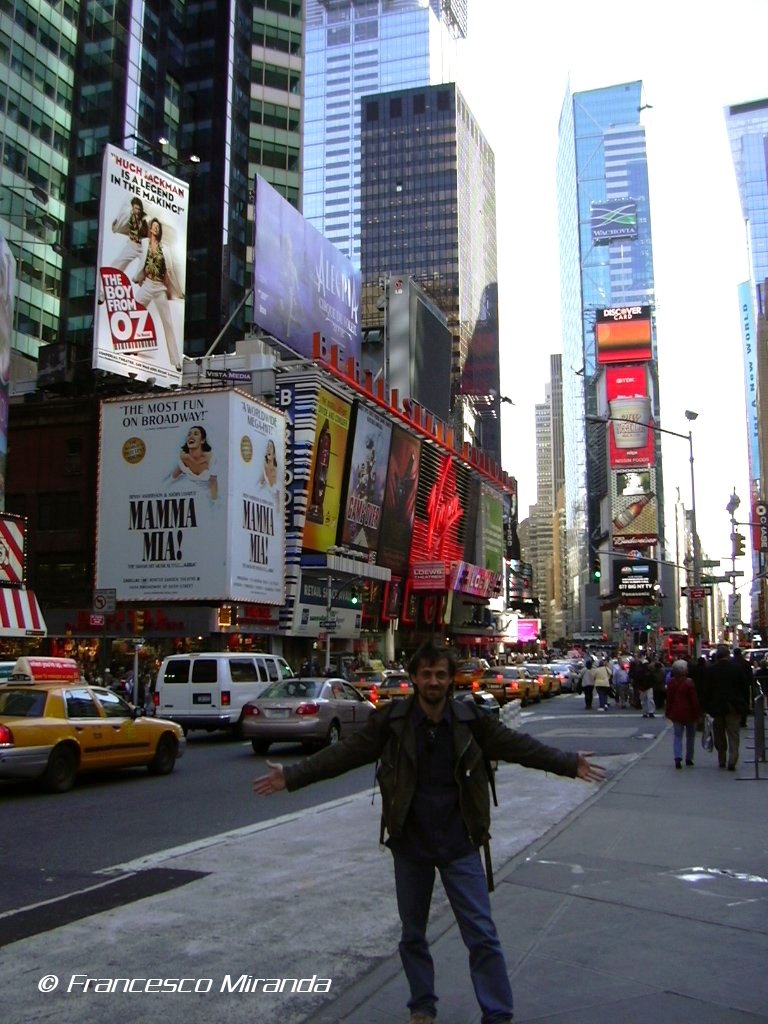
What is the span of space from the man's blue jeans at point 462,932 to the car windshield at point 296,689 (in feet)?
46.8

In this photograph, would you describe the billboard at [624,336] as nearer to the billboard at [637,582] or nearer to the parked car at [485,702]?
the billboard at [637,582]

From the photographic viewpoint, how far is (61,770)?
13.0m

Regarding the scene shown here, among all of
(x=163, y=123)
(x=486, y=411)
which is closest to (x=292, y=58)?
(x=163, y=123)

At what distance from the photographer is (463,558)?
7375 cm

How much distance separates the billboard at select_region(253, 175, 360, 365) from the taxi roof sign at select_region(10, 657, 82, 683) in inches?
1276

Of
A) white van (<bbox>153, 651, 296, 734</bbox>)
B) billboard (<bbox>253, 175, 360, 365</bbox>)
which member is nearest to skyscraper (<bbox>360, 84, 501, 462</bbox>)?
billboard (<bbox>253, 175, 360, 365</bbox>)

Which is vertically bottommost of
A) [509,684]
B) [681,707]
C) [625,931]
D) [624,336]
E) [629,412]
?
[509,684]

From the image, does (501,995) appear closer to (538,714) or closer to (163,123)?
(538,714)

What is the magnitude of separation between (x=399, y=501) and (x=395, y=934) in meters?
51.9

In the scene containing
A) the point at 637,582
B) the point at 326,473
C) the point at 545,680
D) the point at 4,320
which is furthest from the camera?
the point at 637,582

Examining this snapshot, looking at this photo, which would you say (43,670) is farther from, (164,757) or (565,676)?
(565,676)

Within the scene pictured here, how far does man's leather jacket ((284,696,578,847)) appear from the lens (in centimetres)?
423

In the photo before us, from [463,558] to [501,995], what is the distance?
229ft

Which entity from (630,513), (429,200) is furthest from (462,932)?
(429,200)
